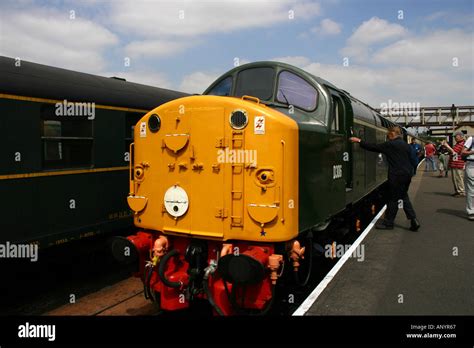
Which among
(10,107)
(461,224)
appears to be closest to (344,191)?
(461,224)

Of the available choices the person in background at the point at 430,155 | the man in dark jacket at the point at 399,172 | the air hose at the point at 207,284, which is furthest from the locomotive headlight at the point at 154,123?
the person in background at the point at 430,155

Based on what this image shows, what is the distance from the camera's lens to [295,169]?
13.1 ft

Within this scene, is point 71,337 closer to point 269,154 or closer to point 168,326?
point 168,326

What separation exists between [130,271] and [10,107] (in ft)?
10.8

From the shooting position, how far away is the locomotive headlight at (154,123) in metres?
4.54

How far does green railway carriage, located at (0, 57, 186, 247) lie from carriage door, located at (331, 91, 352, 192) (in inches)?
134

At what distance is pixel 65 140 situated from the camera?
5.82 metres

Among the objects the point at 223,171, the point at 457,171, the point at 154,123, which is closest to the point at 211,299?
the point at 223,171

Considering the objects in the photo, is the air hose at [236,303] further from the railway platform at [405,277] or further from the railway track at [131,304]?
the railway track at [131,304]

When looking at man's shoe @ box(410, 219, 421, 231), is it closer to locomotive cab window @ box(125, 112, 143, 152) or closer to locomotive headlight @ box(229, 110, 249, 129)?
locomotive headlight @ box(229, 110, 249, 129)

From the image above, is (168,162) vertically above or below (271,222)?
above

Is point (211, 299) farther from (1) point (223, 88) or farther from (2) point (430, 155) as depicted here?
(2) point (430, 155)

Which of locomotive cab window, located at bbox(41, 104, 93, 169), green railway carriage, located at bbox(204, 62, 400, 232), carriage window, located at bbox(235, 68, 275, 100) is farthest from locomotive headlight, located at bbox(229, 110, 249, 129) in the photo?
locomotive cab window, located at bbox(41, 104, 93, 169)

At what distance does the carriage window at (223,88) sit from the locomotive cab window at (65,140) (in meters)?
2.03
